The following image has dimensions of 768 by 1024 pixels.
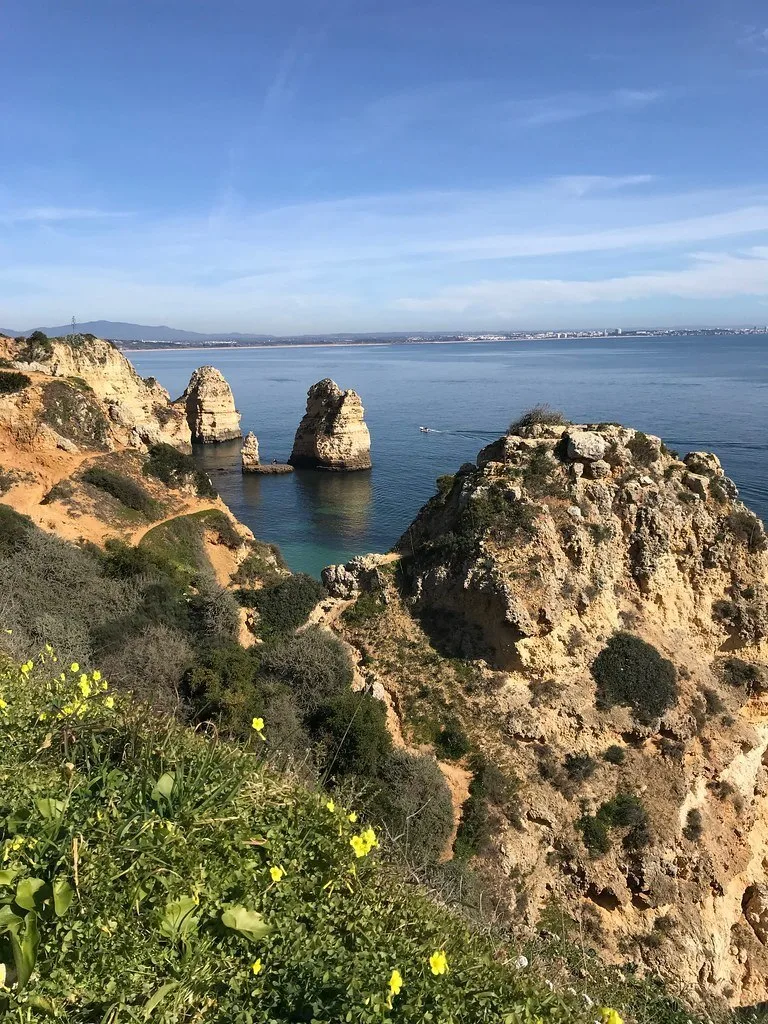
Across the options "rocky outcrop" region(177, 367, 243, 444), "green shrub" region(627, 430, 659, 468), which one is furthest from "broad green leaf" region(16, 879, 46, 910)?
"rocky outcrop" region(177, 367, 243, 444)

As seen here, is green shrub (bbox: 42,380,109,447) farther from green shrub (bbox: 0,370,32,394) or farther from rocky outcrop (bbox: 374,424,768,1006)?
rocky outcrop (bbox: 374,424,768,1006)

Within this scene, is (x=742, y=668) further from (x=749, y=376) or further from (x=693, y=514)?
(x=749, y=376)

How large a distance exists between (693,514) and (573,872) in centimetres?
1152

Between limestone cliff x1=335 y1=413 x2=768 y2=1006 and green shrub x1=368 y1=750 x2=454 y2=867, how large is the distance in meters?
0.93

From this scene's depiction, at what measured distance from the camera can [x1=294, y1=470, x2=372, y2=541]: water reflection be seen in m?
48.2

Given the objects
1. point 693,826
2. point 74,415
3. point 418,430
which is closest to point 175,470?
point 74,415

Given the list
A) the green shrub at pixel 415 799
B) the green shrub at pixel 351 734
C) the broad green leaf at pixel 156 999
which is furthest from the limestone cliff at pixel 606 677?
the broad green leaf at pixel 156 999

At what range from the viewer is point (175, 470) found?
29.2m

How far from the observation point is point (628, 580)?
1973 centimetres

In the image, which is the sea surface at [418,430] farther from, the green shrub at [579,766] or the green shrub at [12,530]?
the green shrub at [579,766]

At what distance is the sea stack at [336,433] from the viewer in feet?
220

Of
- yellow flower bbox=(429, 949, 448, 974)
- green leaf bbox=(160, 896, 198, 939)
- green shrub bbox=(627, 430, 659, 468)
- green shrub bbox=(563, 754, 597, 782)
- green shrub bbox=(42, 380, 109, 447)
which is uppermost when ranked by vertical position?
green shrub bbox=(42, 380, 109, 447)

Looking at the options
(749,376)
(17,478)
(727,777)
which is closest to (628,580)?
(727,777)

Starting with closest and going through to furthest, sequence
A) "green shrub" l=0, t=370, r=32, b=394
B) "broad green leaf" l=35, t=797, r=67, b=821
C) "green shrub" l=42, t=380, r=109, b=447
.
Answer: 1. "broad green leaf" l=35, t=797, r=67, b=821
2. "green shrub" l=42, t=380, r=109, b=447
3. "green shrub" l=0, t=370, r=32, b=394
